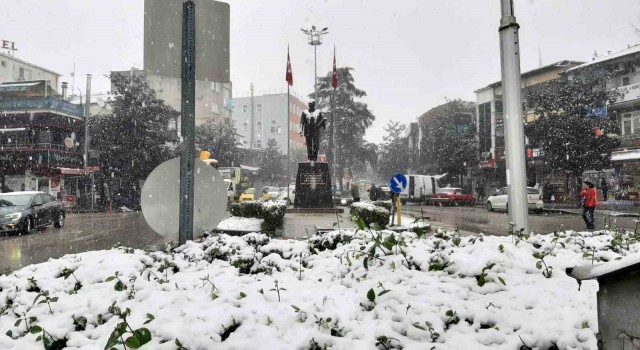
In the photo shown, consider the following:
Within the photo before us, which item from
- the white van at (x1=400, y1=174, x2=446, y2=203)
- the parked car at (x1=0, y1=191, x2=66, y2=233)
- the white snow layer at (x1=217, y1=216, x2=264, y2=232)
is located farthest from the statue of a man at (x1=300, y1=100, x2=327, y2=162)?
the white van at (x1=400, y1=174, x2=446, y2=203)

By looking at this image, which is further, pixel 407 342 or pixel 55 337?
pixel 55 337

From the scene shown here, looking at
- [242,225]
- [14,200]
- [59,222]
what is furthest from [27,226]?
[242,225]

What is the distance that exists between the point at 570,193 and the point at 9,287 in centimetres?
3617

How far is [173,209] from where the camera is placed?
4.84 m

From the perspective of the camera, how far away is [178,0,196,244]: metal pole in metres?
4.74

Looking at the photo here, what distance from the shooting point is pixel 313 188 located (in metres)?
16.1

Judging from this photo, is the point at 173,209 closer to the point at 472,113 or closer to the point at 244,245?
the point at 244,245

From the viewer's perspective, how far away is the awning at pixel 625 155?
91.8 feet

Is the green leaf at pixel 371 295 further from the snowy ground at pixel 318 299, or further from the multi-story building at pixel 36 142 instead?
the multi-story building at pixel 36 142

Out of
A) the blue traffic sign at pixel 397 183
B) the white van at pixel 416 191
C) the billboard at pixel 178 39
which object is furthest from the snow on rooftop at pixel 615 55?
the billboard at pixel 178 39

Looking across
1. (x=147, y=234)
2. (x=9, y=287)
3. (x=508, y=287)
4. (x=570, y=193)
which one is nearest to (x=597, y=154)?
(x=570, y=193)

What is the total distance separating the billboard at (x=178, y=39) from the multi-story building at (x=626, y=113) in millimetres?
30076

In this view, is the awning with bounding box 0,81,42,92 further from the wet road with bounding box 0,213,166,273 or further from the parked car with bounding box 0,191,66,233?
the wet road with bounding box 0,213,166,273

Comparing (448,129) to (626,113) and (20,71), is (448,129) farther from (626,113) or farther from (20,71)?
(20,71)
